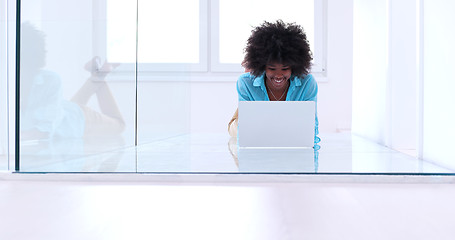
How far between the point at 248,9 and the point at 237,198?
4298 millimetres

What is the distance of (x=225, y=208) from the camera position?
31.8 inches

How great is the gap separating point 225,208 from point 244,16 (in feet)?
14.3

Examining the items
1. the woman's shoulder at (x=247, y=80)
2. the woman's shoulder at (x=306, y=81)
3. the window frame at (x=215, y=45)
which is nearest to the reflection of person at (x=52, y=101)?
the woman's shoulder at (x=247, y=80)

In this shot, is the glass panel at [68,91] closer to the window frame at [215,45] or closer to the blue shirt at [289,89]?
the blue shirt at [289,89]

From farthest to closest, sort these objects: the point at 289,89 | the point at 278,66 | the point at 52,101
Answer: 1. the point at 289,89
2. the point at 278,66
3. the point at 52,101

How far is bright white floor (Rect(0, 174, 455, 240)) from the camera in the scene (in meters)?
0.66

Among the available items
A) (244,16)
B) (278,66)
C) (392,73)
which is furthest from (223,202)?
(244,16)

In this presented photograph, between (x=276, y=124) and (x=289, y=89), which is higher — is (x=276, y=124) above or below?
below

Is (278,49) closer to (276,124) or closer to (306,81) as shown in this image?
(306,81)

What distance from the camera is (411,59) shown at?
7.84 feet

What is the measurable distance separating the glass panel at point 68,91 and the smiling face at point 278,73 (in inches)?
36.7

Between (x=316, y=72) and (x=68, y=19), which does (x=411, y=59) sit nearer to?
(x=68, y=19)

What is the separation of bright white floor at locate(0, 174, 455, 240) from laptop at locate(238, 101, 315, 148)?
2.38 feet

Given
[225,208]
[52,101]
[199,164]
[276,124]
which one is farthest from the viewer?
[276,124]
